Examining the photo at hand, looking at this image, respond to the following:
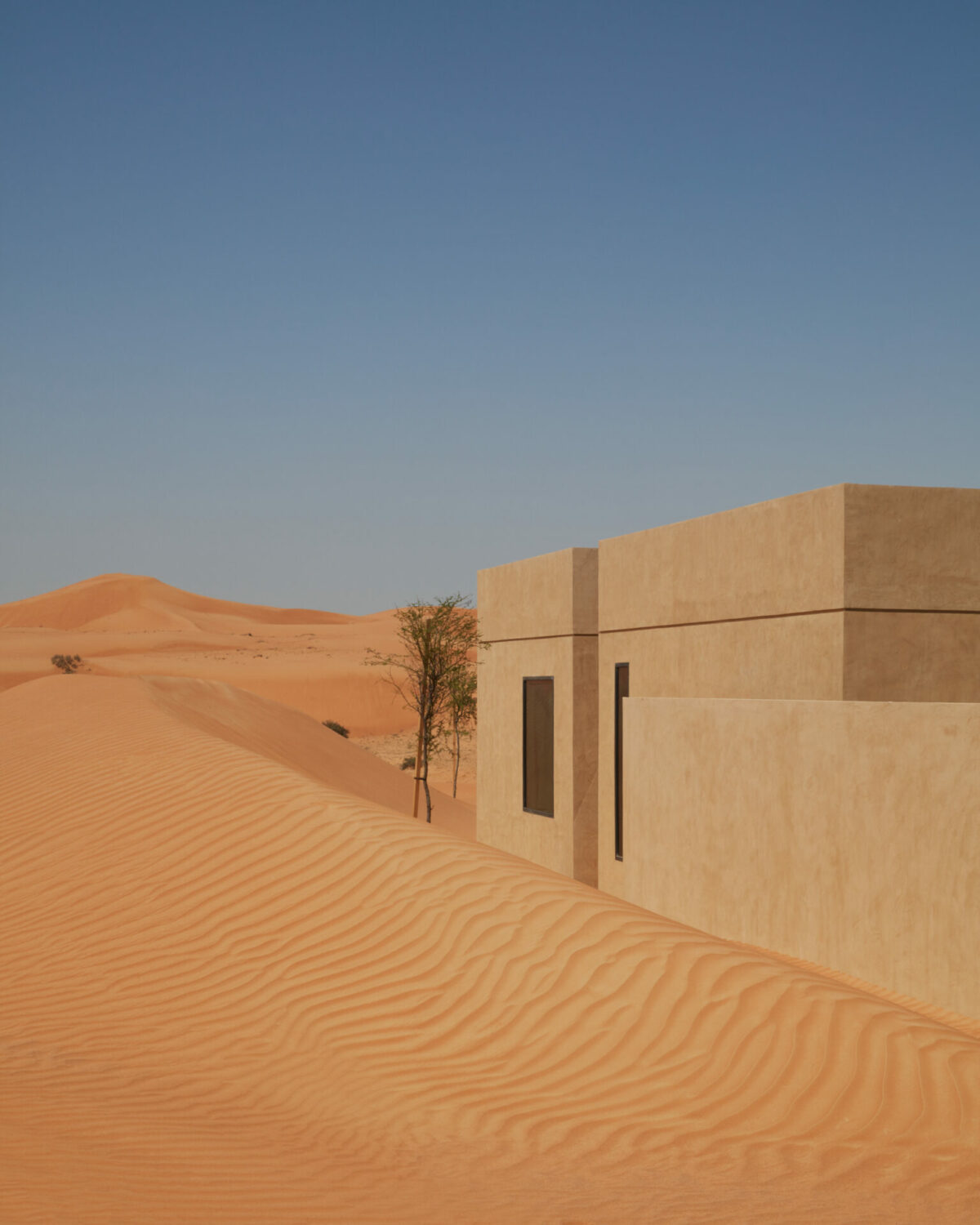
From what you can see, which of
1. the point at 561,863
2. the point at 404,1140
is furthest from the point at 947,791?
the point at 561,863

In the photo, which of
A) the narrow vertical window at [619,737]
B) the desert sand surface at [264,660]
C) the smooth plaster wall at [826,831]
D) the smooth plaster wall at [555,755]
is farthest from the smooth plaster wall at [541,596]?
the desert sand surface at [264,660]

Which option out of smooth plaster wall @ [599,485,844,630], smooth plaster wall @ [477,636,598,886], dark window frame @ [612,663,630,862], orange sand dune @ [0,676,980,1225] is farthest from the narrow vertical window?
orange sand dune @ [0,676,980,1225]

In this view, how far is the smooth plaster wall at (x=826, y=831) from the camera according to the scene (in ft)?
24.7

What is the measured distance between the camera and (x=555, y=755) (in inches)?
599

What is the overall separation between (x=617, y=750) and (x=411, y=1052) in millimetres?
7467

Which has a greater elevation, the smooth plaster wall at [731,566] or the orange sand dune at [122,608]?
the orange sand dune at [122,608]

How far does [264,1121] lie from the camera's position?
19.0 feet

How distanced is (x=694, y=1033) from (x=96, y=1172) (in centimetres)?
336

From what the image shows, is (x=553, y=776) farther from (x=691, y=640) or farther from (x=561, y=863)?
(x=691, y=640)

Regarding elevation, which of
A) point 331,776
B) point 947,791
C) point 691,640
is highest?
point 691,640

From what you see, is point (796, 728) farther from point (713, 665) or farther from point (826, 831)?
point (713, 665)

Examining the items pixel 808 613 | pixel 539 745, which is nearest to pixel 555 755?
pixel 539 745

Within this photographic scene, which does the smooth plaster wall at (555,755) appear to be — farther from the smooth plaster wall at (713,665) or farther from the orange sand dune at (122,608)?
the orange sand dune at (122,608)

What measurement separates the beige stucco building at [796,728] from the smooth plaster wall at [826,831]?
0.06 ft
